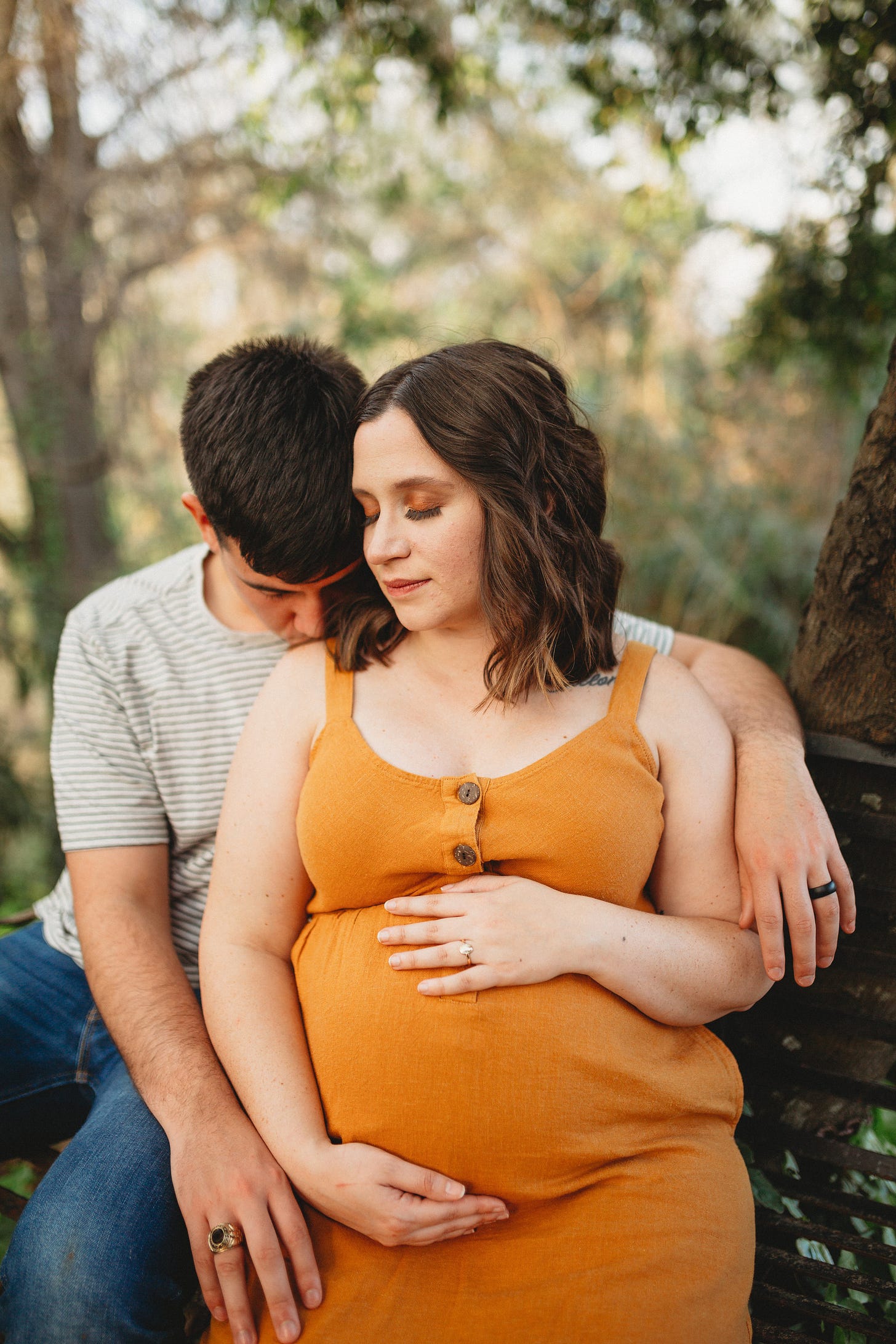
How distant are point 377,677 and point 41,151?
16.3 feet

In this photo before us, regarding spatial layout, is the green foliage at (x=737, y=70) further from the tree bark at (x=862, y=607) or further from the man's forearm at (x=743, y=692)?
the man's forearm at (x=743, y=692)

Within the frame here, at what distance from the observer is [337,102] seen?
3.63 meters

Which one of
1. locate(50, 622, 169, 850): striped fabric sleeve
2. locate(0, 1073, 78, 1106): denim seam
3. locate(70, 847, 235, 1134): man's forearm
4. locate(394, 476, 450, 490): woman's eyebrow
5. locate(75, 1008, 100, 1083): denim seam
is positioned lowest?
locate(0, 1073, 78, 1106): denim seam

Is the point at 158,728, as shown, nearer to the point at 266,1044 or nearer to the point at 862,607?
the point at 266,1044

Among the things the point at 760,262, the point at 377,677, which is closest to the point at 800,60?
the point at 760,262

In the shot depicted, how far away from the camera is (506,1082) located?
4.60ft

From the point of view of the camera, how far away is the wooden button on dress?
154 cm

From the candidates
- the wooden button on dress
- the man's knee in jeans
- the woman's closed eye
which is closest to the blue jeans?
the man's knee in jeans

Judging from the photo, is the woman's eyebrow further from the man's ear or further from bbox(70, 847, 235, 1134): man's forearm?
bbox(70, 847, 235, 1134): man's forearm

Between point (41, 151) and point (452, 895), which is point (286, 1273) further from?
point (41, 151)

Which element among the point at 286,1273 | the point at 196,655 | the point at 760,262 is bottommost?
the point at 286,1273

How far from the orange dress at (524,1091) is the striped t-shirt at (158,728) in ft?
1.46

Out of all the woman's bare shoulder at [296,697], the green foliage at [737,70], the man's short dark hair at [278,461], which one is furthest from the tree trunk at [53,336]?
the woman's bare shoulder at [296,697]

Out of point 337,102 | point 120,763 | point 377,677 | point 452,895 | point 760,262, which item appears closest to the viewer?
point 452,895
